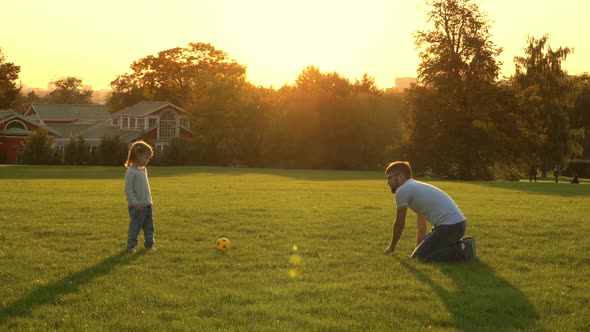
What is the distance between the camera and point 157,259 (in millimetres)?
11570

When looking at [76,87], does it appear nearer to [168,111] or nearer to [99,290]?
[168,111]

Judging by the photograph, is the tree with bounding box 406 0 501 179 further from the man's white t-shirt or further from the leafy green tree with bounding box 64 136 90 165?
the man's white t-shirt

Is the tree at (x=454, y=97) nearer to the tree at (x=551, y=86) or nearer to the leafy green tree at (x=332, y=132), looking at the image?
the tree at (x=551, y=86)

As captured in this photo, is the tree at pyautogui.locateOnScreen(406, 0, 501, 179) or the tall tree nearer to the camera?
the tree at pyautogui.locateOnScreen(406, 0, 501, 179)

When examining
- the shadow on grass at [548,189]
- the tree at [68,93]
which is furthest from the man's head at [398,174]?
the tree at [68,93]

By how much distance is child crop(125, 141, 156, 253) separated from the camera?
12508 mm

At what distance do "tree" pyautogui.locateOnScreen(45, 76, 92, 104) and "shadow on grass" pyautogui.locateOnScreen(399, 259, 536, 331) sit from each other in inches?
5952

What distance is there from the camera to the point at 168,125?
103m

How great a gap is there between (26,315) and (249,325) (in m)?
2.51

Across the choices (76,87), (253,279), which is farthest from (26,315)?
(76,87)

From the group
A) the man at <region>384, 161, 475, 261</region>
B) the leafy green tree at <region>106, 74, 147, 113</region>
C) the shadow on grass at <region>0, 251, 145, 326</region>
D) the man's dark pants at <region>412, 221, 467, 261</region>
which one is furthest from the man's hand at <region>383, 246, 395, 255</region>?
the leafy green tree at <region>106, 74, 147, 113</region>

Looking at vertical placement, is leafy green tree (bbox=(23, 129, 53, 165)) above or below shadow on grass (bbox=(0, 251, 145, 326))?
above

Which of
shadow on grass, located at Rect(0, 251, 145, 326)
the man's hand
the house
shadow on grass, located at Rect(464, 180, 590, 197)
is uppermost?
the house

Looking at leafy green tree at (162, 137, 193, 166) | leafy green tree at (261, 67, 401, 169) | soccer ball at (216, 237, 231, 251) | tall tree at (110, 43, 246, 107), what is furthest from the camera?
tall tree at (110, 43, 246, 107)
